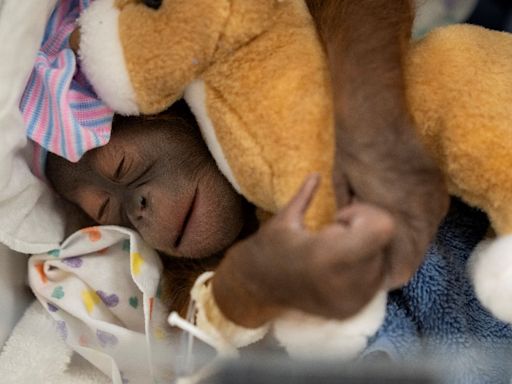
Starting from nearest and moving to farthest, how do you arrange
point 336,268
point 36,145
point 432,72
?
point 336,268 < point 432,72 < point 36,145

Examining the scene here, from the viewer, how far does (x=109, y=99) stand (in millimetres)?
811

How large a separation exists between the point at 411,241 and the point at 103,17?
0.38 meters

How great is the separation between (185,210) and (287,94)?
204 millimetres

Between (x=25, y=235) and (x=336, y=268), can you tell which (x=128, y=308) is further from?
(x=336, y=268)

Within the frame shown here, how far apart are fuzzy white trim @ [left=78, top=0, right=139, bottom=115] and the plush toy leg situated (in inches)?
10.9

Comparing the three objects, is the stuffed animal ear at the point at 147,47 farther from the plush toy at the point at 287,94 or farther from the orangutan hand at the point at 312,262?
the orangutan hand at the point at 312,262

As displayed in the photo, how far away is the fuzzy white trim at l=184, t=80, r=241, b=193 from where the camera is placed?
79 cm

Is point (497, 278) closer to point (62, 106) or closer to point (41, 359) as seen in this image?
point (62, 106)

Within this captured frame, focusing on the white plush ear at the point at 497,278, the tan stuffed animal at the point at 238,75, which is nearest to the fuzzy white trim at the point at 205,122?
the tan stuffed animal at the point at 238,75

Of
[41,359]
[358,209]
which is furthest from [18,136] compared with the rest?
[358,209]

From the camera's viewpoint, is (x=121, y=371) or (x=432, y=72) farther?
(x=121, y=371)

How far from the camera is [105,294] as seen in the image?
3.18 ft

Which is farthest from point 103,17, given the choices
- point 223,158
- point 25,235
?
point 25,235

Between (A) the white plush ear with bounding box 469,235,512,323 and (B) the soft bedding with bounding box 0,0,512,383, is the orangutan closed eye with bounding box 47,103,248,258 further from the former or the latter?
(A) the white plush ear with bounding box 469,235,512,323
